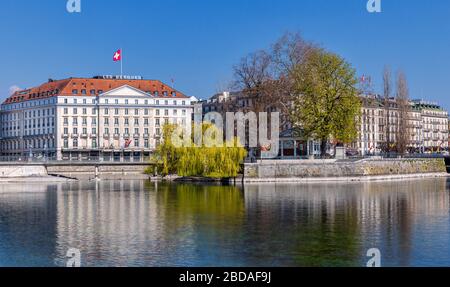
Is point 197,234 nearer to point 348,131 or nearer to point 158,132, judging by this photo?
point 348,131

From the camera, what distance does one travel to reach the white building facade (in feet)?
462

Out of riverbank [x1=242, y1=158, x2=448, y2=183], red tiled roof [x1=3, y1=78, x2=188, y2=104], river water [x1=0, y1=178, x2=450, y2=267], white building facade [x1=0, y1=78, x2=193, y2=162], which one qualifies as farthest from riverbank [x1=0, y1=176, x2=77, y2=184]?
red tiled roof [x1=3, y1=78, x2=188, y2=104]

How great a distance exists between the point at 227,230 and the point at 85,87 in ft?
362

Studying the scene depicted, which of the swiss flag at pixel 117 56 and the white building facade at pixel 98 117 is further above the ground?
the swiss flag at pixel 117 56

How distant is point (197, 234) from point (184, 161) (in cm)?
5544

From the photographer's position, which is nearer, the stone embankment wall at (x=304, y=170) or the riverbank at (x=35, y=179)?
the stone embankment wall at (x=304, y=170)

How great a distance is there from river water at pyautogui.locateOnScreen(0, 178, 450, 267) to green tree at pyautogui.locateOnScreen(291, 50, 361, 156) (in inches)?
1093

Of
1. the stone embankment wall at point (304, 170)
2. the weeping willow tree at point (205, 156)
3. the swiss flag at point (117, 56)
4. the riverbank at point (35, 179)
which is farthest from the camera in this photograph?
the swiss flag at point (117, 56)

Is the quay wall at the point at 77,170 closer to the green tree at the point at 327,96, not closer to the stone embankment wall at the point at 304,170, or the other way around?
the stone embankment wall at the point at 304,170

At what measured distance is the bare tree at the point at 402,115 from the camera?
10850 centimetres

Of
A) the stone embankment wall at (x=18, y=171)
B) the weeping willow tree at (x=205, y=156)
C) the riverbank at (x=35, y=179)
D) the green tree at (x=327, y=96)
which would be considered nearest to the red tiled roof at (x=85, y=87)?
the stone embankment wall at (x=18, y=171)

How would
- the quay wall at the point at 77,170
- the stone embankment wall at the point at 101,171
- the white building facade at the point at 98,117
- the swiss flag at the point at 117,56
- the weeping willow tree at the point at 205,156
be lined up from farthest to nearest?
the white building facade at the point at 98,117 → the swiss flag at the point at 117,56 → the stone embankment wall at the point at 101,171 → the quay wall at the point at 77,170 → the weeping willow tree at the point at 205,156

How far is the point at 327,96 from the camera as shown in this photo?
91500 millimetres
